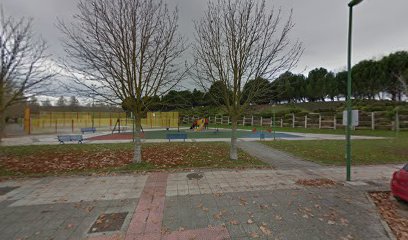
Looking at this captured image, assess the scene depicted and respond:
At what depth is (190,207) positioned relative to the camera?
4.71m

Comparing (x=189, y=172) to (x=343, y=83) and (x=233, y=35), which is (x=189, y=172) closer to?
(x=233, y=35)

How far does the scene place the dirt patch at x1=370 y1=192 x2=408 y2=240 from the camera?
3.90 metres

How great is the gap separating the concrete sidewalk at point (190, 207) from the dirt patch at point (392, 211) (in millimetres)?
218

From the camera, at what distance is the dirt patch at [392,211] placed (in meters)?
3.90

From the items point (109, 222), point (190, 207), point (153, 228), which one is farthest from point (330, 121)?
point (109, 222)

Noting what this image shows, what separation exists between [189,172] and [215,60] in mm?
4457

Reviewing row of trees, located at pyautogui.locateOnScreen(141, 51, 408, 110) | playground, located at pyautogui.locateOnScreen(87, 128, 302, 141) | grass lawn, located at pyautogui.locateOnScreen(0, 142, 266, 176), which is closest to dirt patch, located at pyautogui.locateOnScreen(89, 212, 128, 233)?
grass lawn, located at pyautogui.locateOnScreen(0, 142, 266, 176)

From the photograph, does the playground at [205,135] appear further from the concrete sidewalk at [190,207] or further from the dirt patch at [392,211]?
the dirt patch at [392,211]

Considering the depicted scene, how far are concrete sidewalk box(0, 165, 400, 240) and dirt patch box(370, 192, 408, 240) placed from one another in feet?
0.72

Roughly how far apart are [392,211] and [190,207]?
4.35m

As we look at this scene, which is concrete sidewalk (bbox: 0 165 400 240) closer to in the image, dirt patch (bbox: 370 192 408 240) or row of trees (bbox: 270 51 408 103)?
dirt patch (bbox: 370 192 408 240)

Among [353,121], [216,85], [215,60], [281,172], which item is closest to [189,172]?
[281,172]

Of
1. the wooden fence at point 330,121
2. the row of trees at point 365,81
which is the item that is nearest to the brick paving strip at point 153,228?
the row of trees at point 365,81

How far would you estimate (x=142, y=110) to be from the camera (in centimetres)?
859
